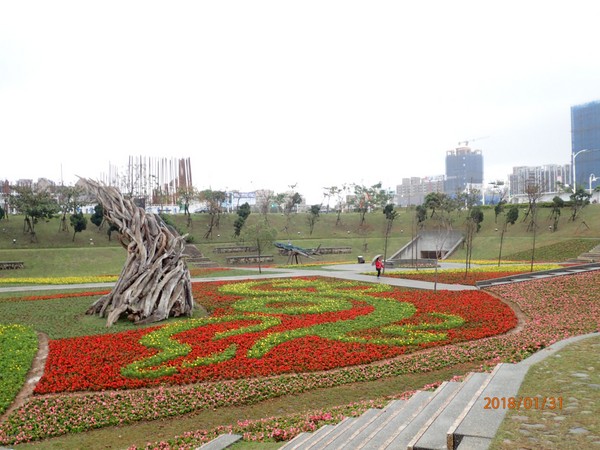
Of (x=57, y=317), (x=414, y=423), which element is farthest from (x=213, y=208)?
(x=414, y=423)

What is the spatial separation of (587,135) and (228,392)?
13785 centimetres

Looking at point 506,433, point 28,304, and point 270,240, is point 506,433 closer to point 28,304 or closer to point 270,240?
point 28,304

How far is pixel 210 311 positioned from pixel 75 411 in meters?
9.89

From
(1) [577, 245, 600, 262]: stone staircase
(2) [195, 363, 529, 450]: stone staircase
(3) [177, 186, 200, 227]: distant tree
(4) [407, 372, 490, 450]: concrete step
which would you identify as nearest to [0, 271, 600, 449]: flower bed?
(2) [195, 363, 529, 450]: stone staircase

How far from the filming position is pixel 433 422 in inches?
248

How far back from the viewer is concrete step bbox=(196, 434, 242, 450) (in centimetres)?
727

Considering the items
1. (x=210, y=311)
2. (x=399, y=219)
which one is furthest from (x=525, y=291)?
(x=399, y=219)

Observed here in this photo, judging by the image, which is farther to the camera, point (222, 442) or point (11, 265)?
point (11, 265)

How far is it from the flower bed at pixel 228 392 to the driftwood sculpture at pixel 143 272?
692cm

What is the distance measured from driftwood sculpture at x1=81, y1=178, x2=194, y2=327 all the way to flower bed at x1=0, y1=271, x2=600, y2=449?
22.7ft

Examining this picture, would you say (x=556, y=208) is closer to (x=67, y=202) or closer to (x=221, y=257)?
(x=221, y=257)

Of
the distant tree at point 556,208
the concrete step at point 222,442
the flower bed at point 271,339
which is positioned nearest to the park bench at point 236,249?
the flower bed at point 271,339

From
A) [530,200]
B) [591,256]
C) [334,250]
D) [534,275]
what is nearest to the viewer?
[534,275]

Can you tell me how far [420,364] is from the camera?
11.9 metres
